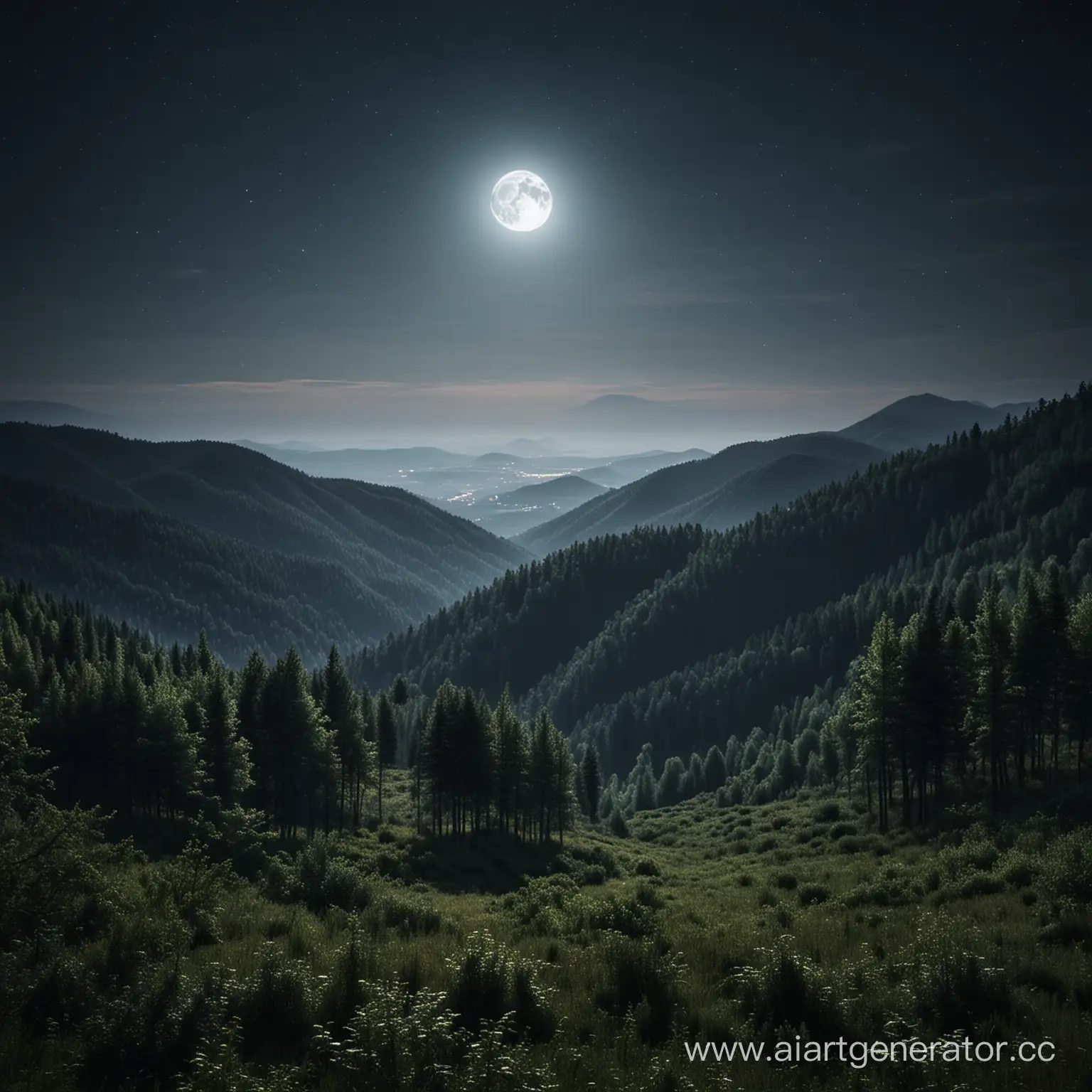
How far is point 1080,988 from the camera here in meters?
10.6

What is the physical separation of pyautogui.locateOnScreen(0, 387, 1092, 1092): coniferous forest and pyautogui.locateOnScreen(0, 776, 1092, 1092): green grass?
61mm

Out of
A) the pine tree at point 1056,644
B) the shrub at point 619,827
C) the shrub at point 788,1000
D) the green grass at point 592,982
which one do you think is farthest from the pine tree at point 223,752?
the pine tree at point 1056,644

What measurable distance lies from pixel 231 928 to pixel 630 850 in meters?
51.3

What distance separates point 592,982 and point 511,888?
33307 mm

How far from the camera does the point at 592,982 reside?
11.8m

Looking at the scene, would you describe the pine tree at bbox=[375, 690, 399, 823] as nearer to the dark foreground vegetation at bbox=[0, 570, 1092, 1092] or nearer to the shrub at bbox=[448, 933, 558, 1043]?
the dark foreground vegetation at bbox=[0, 570, 1092, 1092]

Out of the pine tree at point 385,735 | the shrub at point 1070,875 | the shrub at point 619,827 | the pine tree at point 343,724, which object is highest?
the shrub at point 1070,875

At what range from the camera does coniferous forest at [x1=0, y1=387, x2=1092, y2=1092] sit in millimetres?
9000

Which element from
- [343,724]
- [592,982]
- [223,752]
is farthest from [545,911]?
[343,724]

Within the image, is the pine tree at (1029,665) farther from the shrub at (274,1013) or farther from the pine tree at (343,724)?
the pine tree at (343,724)

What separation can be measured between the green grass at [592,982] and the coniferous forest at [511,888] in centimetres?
6

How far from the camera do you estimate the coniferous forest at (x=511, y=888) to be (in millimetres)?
9000

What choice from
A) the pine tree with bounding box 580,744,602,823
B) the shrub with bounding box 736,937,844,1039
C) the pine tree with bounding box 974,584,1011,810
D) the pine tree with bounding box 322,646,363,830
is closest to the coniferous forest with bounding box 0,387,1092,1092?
the shrub with bounding box 736,937,844,1039

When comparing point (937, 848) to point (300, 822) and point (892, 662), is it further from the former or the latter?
point (300, 822)
